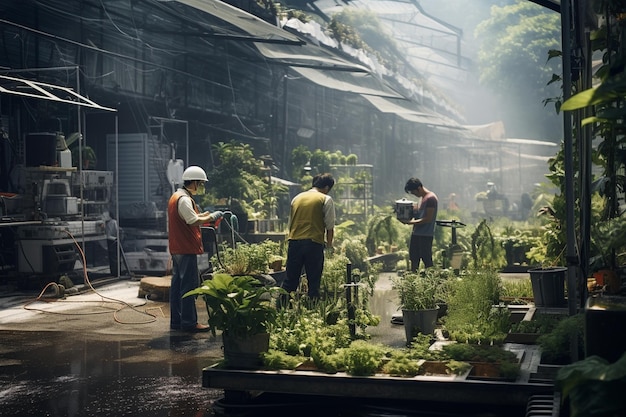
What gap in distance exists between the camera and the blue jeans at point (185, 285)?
1240 cm

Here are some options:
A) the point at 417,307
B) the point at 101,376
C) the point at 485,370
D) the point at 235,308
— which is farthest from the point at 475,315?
the point at 101,376

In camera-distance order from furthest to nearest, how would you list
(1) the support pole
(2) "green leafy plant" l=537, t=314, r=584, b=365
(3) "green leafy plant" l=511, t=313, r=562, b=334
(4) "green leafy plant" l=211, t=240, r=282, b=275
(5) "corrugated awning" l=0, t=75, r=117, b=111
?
(5) "corrugated awning" l=0, t=75, r=117, b=111 < (4) "green leafy plant" l=211, t=240, r=282, b=275 < (1) the support pole < (3) "green leafy plant" l=511, t=313, r=562, b=334 < (2) "green leafy plant" l=537, t=314, r=584, b=365

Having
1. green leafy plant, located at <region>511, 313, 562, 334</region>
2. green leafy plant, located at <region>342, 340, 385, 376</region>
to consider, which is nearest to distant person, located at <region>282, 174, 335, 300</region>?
green leafy plant, located at <region>511, 313, 562, 334</region>

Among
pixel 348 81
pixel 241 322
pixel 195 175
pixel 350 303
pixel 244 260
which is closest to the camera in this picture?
pixel 241 322

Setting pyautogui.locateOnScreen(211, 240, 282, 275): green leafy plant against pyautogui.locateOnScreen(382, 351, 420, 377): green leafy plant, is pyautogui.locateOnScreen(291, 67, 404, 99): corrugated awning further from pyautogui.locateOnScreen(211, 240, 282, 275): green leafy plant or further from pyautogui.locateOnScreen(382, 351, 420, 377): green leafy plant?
pyautogui.locateOnScreen(382, 351, 420, 377): green leafy plant

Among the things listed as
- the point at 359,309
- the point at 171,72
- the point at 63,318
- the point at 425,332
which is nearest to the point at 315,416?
the point at 425,332

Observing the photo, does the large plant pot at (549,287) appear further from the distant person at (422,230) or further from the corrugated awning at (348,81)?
the corrugated awning at (348,81)

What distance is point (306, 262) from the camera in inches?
488

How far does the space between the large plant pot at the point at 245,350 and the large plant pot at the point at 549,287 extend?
17.4 feet

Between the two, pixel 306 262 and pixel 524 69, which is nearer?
pixel 306 262

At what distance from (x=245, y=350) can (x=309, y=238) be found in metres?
4.13

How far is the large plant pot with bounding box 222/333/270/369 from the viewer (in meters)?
8.34

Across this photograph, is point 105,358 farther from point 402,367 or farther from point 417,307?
point 402,367

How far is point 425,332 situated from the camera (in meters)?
10.6
